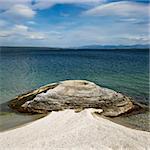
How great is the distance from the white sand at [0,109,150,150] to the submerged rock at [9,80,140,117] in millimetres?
2825

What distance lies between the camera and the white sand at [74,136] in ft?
49.7

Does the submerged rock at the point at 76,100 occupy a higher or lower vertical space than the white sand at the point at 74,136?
higher

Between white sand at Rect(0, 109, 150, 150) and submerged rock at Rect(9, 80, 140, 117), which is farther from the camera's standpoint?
submerged rock at Rect(9, 80, 140, 117)

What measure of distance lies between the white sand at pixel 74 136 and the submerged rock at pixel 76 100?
282cm

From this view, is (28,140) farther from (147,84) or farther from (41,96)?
(147,84)

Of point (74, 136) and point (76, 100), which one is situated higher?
point (76, 100)

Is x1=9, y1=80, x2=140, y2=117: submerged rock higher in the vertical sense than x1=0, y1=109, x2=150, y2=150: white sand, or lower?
higher

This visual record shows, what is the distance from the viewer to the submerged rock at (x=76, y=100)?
2241 cm

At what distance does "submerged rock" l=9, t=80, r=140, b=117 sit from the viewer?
2241cm

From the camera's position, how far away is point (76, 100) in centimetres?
2250

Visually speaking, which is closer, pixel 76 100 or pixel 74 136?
pixel 74 136

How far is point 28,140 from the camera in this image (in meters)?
16.0

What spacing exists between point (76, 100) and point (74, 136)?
644 cm

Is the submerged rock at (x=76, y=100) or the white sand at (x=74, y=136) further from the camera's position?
the submerged rock at (x=76, y=100)
